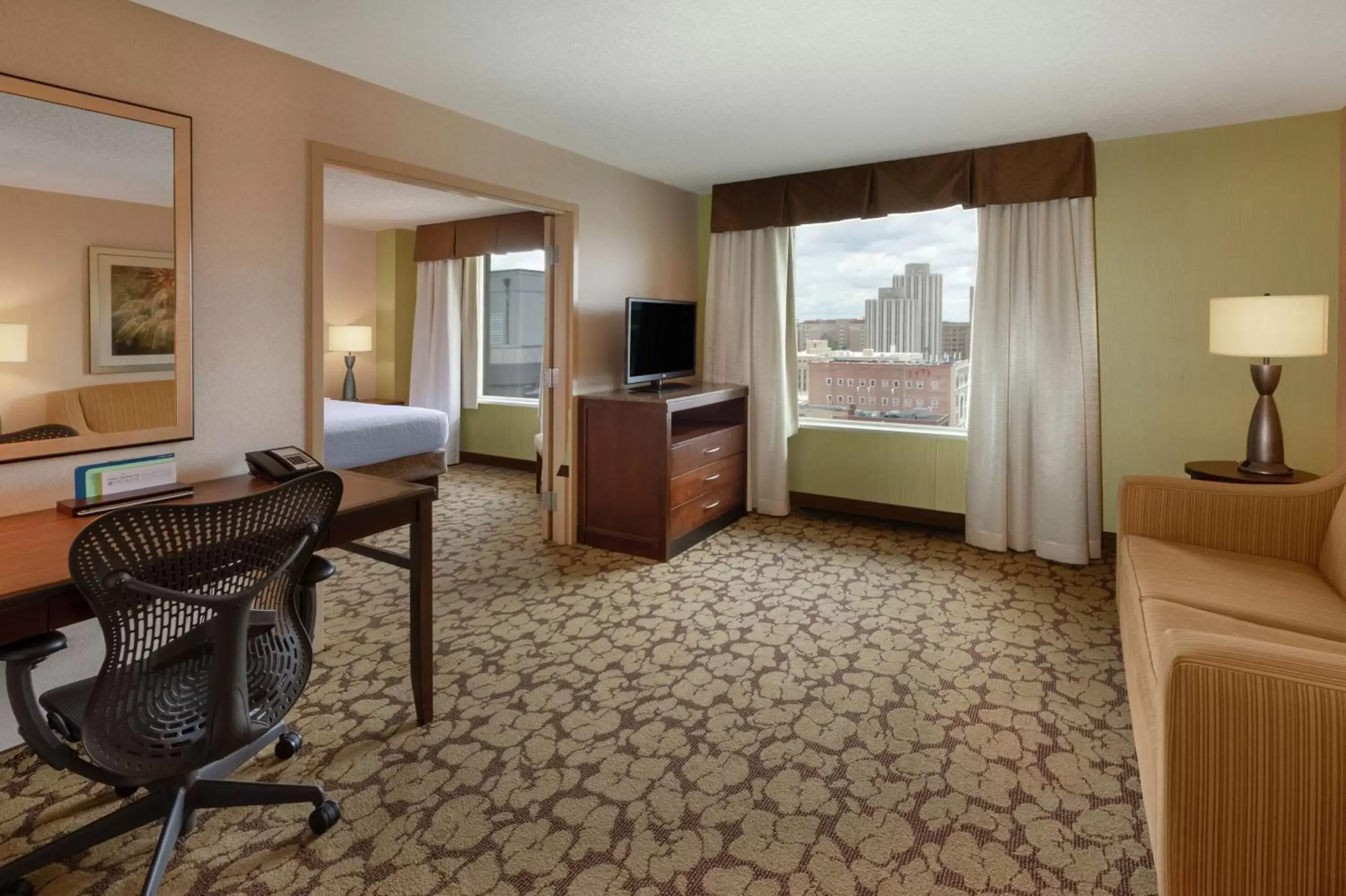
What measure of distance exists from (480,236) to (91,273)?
14.7 ft

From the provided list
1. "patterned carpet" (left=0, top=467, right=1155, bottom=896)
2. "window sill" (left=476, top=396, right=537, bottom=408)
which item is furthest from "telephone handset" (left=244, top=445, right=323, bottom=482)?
"window sill" (left=476, top=396, right=537, bottom=408)

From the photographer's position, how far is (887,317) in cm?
484

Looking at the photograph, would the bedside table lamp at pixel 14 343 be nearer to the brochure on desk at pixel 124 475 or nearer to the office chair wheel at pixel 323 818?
the brochure on desk at pixel 124 475

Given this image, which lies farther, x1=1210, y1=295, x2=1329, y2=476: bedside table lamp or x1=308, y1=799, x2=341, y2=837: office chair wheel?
x1=1210, y1=295, x2=1329, y2=476: bedside table lamp

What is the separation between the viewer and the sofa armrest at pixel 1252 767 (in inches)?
51.5

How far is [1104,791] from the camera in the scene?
1.97m

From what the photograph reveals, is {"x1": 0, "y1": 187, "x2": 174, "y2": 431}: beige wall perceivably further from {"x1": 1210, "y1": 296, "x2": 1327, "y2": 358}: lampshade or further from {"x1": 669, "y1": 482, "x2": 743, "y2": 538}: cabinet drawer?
{"x1": 1210, "y1": 296, "x2": 1327, "y2": 358}: lampshade

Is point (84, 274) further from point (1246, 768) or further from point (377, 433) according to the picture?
point (1246, 768)

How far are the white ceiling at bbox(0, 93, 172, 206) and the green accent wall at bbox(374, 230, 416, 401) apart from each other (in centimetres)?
Answer: 491

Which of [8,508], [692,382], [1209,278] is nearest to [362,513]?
[8,508]

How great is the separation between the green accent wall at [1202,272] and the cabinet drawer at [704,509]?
216cm

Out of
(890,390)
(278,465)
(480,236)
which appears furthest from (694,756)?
(480,236)

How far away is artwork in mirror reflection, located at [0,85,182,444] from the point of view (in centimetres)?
201

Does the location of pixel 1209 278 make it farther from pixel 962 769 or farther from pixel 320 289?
pixel 320 289
